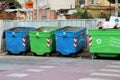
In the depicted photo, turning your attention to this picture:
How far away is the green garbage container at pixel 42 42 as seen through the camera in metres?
22.0

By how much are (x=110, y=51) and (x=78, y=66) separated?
3.13 m

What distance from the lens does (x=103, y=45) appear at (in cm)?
2038

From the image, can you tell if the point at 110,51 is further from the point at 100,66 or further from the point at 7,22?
the point at 7,22

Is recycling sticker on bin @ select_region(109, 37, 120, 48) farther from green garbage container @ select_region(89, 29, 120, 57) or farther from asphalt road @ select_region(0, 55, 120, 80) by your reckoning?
asphalt road @ select_region(0, 55, 120, 80)

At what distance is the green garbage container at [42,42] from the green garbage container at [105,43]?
2.41 meters

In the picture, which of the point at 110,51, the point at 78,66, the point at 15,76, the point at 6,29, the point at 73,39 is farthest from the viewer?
the point at 6,29

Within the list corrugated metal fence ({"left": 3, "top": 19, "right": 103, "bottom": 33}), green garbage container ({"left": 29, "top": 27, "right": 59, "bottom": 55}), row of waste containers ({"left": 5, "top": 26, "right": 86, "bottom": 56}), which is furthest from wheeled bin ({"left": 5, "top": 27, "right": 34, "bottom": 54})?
corrugated metal fence ({"left": 3, "top": 19, "right": 103, "bottom": 33})

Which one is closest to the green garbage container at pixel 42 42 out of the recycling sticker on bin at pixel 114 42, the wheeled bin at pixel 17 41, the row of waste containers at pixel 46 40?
the row of waste containers at pixel 46 40

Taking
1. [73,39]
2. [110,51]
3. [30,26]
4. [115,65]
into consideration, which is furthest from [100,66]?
[30,26]

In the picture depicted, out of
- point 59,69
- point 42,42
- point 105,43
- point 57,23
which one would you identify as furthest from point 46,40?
point 59,69

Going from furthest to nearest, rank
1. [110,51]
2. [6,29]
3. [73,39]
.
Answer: [6,29], [73,39], [110,51]

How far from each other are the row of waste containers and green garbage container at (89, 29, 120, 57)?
4.14ft

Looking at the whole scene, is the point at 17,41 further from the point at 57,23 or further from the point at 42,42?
the point at 57,23

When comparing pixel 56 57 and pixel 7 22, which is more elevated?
pixel 7 22
